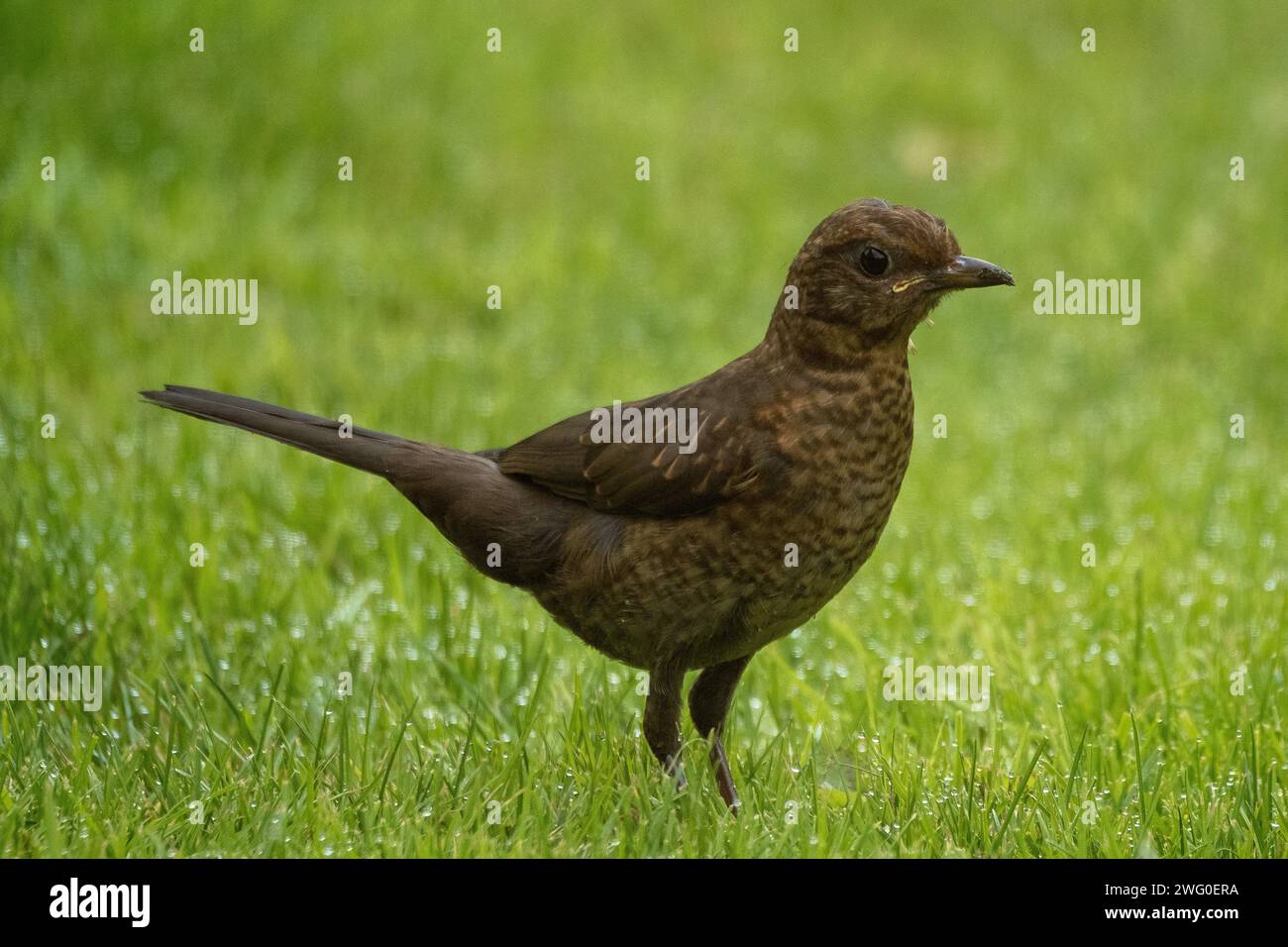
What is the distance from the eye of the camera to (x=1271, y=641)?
4.97 metres

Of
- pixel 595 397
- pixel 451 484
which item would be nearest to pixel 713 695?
pixel 451 484

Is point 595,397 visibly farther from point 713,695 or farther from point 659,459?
point 659,459

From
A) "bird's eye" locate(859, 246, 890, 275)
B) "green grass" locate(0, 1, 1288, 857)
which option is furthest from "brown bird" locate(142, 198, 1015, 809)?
"green grass" locate(0, 1, 1288, 857)

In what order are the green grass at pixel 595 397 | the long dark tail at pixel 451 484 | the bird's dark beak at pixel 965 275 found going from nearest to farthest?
the bird's dark beak at pixel 965 275
the green grass at pixel 595 397
the long dark tail at pixel 451 484

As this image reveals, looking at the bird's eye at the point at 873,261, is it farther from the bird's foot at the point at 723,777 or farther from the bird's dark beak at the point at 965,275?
the bird's foot at the point at 723,777

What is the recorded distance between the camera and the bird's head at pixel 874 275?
377 cm

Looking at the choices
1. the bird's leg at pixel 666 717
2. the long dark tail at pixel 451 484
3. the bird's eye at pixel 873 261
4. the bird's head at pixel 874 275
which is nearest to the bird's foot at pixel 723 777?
the bird's leg at pixel 666 717

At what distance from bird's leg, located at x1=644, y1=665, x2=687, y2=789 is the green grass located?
0.09m

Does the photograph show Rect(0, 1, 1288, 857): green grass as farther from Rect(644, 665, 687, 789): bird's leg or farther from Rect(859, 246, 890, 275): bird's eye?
Rect(859, 246, 890, 275): bird's eye

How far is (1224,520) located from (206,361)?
434cm

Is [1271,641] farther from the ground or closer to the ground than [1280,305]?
closer to the ground

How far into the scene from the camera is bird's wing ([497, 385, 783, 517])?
3.83 m

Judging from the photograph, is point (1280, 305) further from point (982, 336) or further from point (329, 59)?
point (329, 59)
